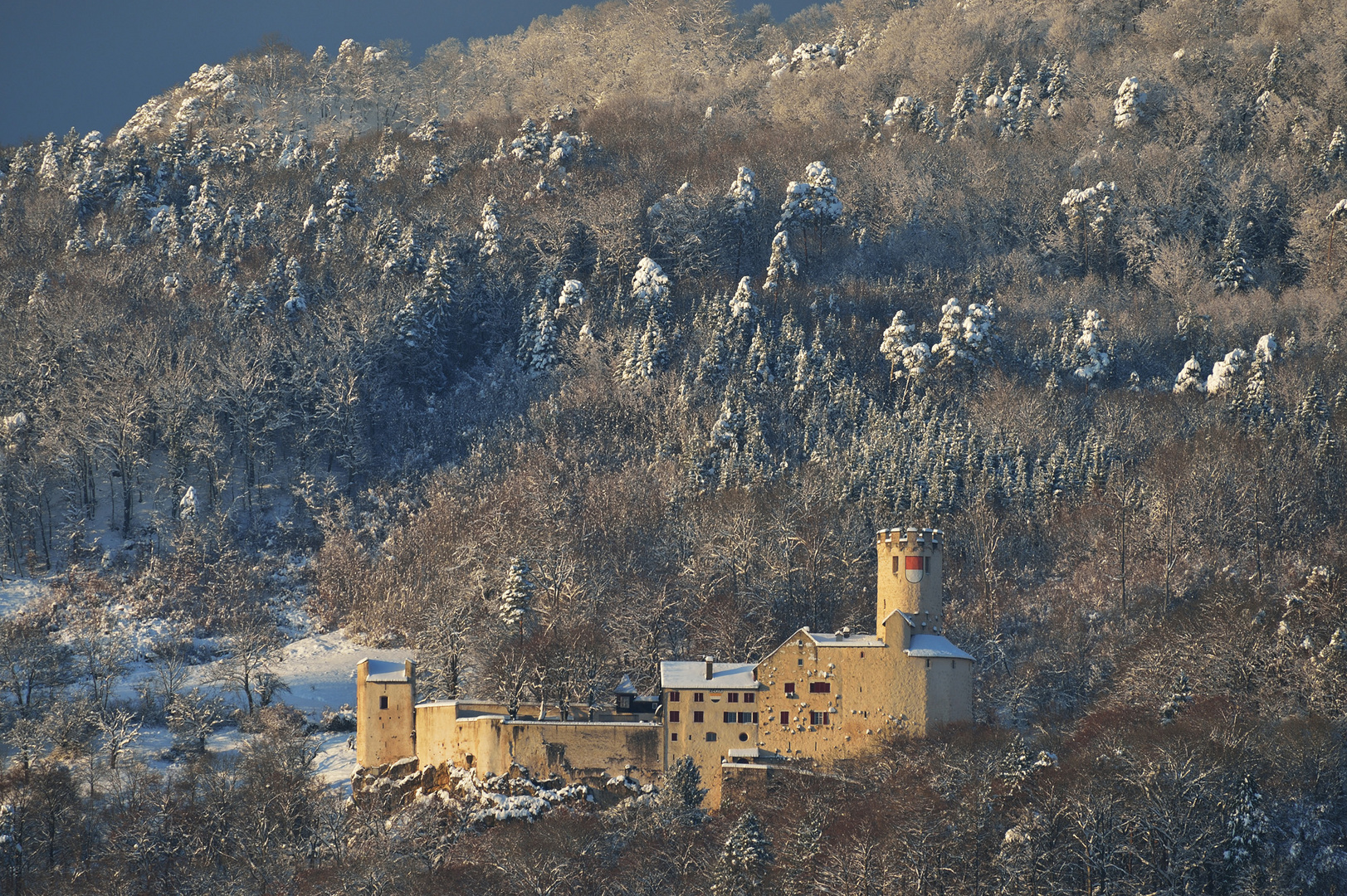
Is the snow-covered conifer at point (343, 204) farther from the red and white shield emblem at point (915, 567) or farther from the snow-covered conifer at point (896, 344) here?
the red and white shield emblem at point (915, 567)

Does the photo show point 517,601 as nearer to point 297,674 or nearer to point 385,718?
point 385,718

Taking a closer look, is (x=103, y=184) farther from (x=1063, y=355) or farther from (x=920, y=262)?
(x=1063, y=355)

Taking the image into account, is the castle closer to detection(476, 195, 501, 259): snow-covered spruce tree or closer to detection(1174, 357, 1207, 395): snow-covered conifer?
detection(1174, 357, 1207, 395): snow-covered conifer

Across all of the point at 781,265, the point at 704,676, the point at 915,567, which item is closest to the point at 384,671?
the point at 704,676

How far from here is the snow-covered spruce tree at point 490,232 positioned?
118000 millimetres

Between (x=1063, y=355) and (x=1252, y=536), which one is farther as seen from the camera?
(x=1063, y=355)

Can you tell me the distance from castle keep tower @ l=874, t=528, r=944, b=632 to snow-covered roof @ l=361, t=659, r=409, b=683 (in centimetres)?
2091

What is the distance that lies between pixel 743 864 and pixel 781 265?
61.7m

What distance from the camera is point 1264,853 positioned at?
2311 inches

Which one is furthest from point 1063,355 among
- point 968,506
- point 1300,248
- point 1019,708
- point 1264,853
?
point 1264,853

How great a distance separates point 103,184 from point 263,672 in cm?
6881

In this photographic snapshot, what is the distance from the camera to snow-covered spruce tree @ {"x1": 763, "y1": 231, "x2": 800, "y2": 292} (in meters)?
111

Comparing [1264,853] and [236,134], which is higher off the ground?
[236,134]

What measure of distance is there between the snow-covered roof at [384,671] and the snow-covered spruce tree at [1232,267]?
69263 millimetres
